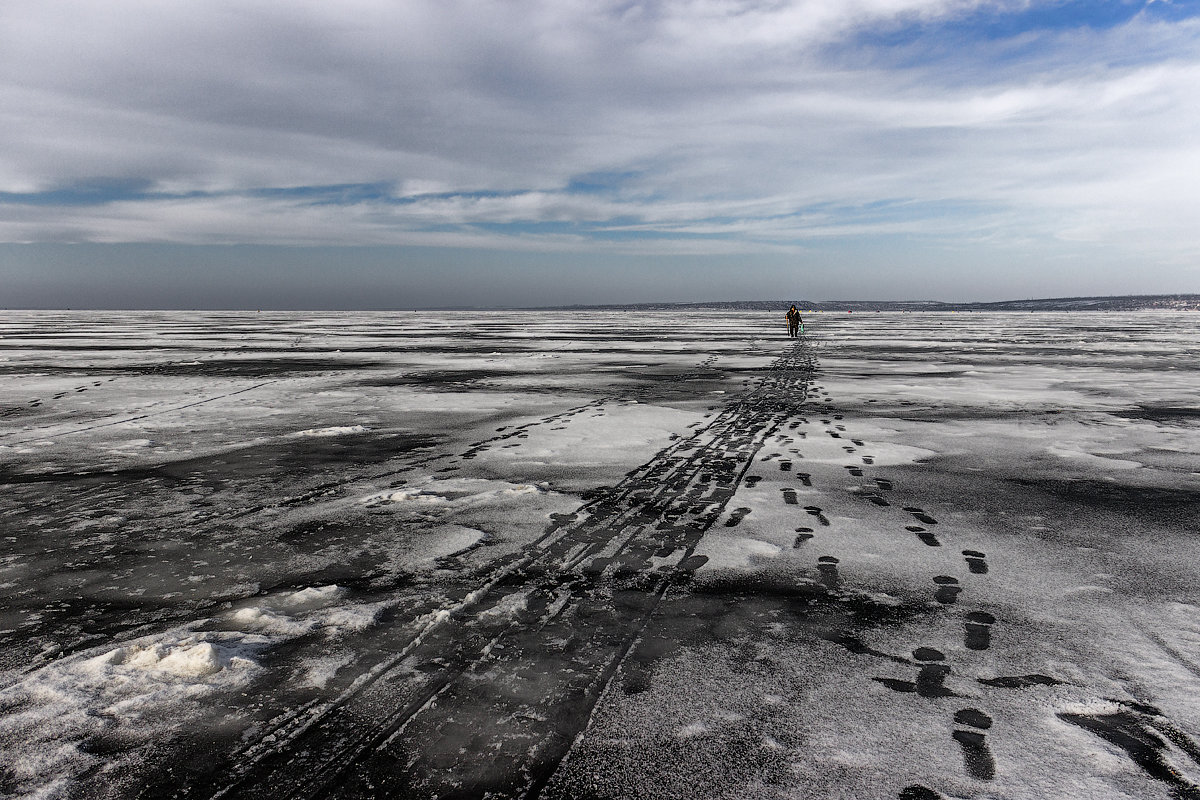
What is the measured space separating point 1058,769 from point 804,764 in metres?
0.78

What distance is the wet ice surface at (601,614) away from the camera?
229 centimetres

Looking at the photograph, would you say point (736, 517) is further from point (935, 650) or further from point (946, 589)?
point (935, 650)

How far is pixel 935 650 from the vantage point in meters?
2.97

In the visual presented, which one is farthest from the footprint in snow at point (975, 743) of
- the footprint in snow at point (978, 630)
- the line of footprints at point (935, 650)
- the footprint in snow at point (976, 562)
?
the footprint in snow at point (976, 562)

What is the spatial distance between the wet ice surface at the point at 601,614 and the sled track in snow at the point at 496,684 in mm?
14

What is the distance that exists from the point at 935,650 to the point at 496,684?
1815 mm

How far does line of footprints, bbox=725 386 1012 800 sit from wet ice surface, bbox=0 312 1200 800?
14 millimetres

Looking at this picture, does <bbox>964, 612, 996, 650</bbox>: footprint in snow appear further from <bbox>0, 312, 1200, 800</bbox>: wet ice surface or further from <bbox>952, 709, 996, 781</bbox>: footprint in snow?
<bbox>952, 709, 996, 781</bbox>: footprint in snow

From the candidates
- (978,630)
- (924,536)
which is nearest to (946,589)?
(978,630)

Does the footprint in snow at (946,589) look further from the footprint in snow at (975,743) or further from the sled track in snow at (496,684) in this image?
the sled track in snow at (496,684)

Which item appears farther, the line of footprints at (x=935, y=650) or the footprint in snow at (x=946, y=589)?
the footprint in snow at (x=946, y=589)

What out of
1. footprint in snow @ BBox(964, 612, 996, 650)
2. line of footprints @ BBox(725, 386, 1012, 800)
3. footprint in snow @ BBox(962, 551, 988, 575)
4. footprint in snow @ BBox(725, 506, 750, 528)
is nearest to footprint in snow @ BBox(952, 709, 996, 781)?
line of footprints @ BBox(725, 386, 1012, 800)

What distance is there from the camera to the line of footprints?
2.28 m

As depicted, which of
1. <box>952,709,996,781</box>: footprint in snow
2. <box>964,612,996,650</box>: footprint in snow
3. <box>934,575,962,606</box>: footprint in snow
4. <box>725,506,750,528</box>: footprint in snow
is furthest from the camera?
<box>725,506,750,528</box>: footprint in snow
